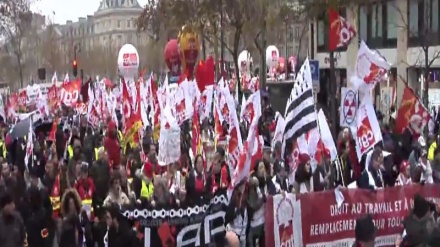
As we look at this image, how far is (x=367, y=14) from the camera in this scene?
133ft

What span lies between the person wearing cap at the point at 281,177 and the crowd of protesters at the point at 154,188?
0.02 metres

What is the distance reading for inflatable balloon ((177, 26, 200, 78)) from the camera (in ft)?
104

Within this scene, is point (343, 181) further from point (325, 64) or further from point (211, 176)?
point (325, 64)

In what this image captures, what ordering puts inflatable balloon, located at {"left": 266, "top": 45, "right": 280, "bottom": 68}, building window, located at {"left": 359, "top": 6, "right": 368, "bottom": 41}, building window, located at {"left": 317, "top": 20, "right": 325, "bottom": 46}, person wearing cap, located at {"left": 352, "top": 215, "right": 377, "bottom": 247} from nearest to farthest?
person wearing cap, located at {"left": 352, "top": 215, "right": 377, "bottom": 247}, building window, located at {"left": 359, "top": 6, "right": 368, "bottom": 41}, inflatable balloon, located at {"left": 266, "top": 45, "right": 280, "bottom": 68}, building window, located at {"left": 317, "top": 20, "right": 325, "bottom": 46}

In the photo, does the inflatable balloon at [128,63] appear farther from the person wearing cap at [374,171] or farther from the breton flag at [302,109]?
the breton flag at [302,109]

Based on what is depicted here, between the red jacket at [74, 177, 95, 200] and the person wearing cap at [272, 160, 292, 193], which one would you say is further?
the red jacket at [74, 177, 95, 200]

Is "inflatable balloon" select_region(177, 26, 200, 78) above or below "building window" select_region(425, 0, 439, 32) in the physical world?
below

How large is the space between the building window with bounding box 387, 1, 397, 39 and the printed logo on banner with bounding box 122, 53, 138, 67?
11573 mm

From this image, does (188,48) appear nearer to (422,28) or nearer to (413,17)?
(422,28)

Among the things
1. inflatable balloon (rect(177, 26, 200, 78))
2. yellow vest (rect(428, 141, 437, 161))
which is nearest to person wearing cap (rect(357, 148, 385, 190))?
yellow vest (rect(428, 141, 437, 161))

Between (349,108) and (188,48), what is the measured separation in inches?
679

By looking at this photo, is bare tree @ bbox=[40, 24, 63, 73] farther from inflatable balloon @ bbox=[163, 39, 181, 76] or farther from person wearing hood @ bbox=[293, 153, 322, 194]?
person wearing hood @ bbox=[293, 153, 322, 194]

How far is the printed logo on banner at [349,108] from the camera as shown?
15.1 meters

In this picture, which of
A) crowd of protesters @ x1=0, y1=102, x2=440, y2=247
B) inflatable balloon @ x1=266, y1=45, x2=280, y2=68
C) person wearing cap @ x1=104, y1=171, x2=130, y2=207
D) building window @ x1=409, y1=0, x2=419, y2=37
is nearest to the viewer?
crowd of protesters @ x1=0, y1=102, x2=440, y2=247
